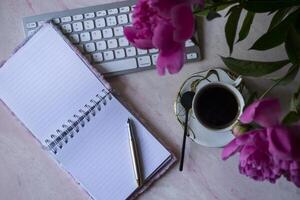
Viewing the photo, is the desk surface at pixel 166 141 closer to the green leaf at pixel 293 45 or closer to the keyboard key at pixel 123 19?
the keyboard key at pixel 123 19

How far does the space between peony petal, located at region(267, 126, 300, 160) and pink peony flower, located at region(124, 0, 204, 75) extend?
10 cm

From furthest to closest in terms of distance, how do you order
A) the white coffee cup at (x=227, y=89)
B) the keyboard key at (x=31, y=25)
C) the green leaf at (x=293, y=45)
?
the keyboard key at (x=31, y=25) < the white coffee cup at (x=227, y=89) < the green leaf at (x=293, y=45)

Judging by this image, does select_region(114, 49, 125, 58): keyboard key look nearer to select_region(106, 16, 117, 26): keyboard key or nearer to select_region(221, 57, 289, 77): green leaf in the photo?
select_region(106, 16, 117, 26): keyboard key

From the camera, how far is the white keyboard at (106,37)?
0.68 meters

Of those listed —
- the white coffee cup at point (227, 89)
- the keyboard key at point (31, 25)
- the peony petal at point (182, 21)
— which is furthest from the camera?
the keyboard key at point (31, 25)

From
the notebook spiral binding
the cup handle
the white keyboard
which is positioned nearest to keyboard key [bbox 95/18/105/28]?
the white keyboard

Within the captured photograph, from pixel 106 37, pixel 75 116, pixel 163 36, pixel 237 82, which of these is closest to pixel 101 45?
pixel 106 37

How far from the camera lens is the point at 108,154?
666 mm

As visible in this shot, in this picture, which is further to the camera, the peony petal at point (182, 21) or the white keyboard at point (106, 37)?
the white keyboard at point (106, 37)

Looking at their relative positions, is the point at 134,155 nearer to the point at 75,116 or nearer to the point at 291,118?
the point at 75,116

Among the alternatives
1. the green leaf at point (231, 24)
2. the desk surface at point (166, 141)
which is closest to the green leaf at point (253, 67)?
the green leaf at point (231, 24)

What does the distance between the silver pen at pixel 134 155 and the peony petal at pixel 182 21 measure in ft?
1.00

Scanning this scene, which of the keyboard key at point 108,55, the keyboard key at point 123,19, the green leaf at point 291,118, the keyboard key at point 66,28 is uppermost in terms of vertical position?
the green leaf at point 291,118

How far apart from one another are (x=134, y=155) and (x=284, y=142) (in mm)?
322
